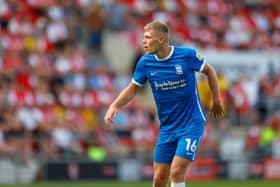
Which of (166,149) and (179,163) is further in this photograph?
(166,149)

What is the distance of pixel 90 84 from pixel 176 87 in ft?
39.2

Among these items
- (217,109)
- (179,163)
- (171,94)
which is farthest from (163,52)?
(179,163)

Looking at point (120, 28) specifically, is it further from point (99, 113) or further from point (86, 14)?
point (99, 113)

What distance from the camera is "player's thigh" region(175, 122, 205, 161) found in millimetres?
11484

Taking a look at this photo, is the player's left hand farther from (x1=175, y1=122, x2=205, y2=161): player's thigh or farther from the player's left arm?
(x1=175, y1=122, x2=205, y2=161): player's thigh

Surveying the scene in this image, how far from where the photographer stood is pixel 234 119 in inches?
968

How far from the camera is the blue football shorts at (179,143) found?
11.5m

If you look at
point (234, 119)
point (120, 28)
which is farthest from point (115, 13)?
Result: point (234, 119)

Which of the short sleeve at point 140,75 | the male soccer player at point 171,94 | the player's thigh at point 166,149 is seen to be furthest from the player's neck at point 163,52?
the player's thigh at point 166,149

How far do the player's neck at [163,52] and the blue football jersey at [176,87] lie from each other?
0.12 ft

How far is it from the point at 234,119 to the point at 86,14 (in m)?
4.60

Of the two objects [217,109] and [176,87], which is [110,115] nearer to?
[176,87]

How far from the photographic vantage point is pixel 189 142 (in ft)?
38.0

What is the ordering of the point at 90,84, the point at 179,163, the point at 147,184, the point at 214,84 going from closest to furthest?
the point at 179,163 → the point at 214,84 → the point at 147,184 → the point at 90,84
